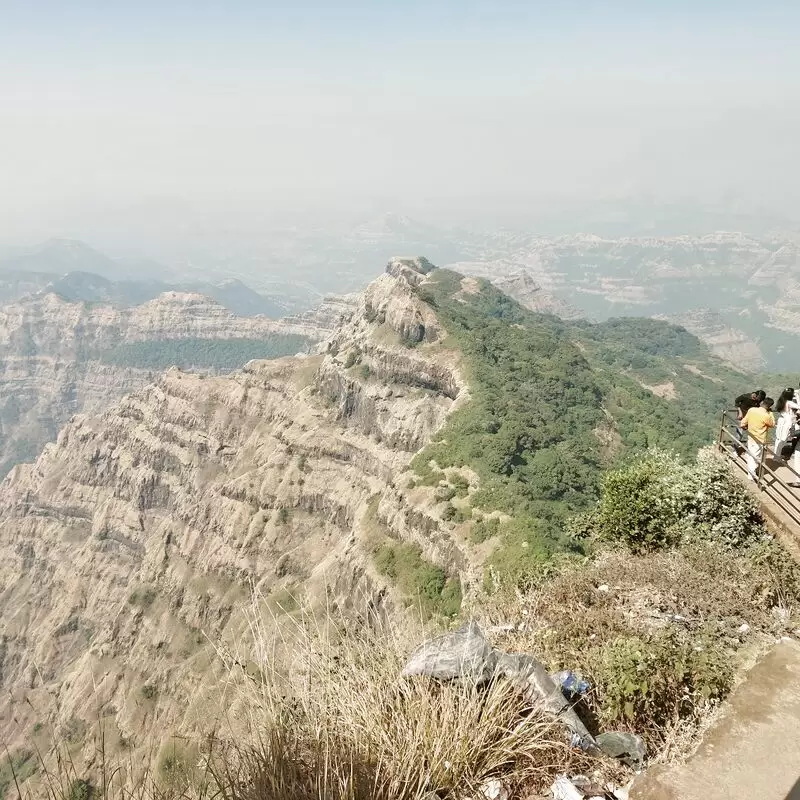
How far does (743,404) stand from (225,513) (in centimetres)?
8876

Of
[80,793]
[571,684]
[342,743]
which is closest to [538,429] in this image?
[571,684]

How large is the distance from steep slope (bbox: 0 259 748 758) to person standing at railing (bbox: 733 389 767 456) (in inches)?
951

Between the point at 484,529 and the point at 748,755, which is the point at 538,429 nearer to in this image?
the point at 484,529

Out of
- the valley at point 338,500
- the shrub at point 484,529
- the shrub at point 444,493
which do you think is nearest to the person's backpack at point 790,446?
the valley at point 338,500

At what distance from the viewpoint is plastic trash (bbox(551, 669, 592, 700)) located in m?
7.88

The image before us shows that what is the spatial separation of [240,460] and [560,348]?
60.2 m

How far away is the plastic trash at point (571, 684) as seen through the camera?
7875 millimetres

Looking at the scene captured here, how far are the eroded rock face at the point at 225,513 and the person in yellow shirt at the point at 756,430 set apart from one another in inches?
1522

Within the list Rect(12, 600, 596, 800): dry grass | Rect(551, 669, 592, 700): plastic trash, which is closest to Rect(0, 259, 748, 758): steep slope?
Rect(551, 669, 592, 700): plastic trash

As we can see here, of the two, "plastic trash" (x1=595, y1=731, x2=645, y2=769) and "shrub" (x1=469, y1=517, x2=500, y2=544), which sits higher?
"plastic trash" (x1=595, y1=731, x2=645, y2=769)

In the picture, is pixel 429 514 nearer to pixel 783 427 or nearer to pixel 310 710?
pixel 783 427

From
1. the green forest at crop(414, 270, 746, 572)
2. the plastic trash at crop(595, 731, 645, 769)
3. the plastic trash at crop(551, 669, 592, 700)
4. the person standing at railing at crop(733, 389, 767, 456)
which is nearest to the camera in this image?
the plastic trash at crop(595, 731, 645, 769)

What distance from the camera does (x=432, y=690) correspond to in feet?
22.1

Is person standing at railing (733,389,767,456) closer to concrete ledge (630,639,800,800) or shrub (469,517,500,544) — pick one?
concrete ledge (630,639,800,800)
